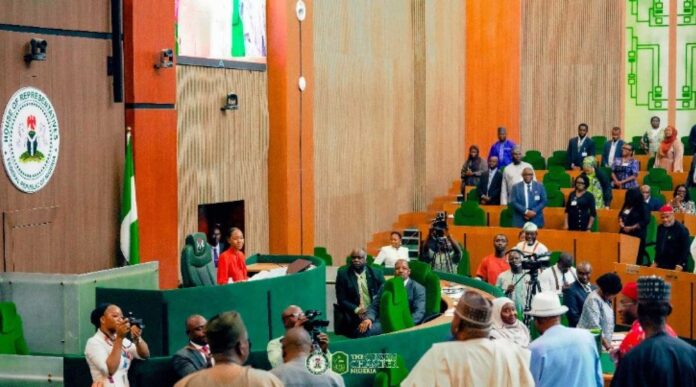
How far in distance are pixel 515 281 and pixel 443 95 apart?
32.0 ft

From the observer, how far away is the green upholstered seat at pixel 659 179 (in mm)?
18719

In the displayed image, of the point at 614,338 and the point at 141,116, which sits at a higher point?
the point at 141,116

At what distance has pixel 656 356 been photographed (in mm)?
5148

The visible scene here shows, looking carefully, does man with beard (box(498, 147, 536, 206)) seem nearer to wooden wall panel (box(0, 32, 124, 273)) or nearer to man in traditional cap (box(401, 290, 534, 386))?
wooden wall panel (box(0, 32, 124, 273))

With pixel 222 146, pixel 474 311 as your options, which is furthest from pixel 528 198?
pixel 474 311

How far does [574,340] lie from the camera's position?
252 inches

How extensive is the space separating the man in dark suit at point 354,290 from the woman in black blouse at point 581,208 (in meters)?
5.08

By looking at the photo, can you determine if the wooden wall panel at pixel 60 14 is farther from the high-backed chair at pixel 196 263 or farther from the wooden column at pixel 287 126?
the wooden column at pixel 287 126

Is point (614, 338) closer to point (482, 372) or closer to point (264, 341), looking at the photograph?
point (264, 341)

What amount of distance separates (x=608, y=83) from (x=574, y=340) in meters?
18.5

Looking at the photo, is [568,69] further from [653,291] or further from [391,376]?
[653,291]

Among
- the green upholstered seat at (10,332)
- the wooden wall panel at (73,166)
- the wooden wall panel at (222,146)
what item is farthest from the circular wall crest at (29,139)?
the wooden wall panel at (222,146)

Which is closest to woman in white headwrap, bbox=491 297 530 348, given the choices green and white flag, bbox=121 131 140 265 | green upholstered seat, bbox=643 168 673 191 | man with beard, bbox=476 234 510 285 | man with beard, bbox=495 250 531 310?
man with beard, bbox=495 250 531 310

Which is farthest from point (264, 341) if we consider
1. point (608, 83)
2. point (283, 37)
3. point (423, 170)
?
point (608, 83)
